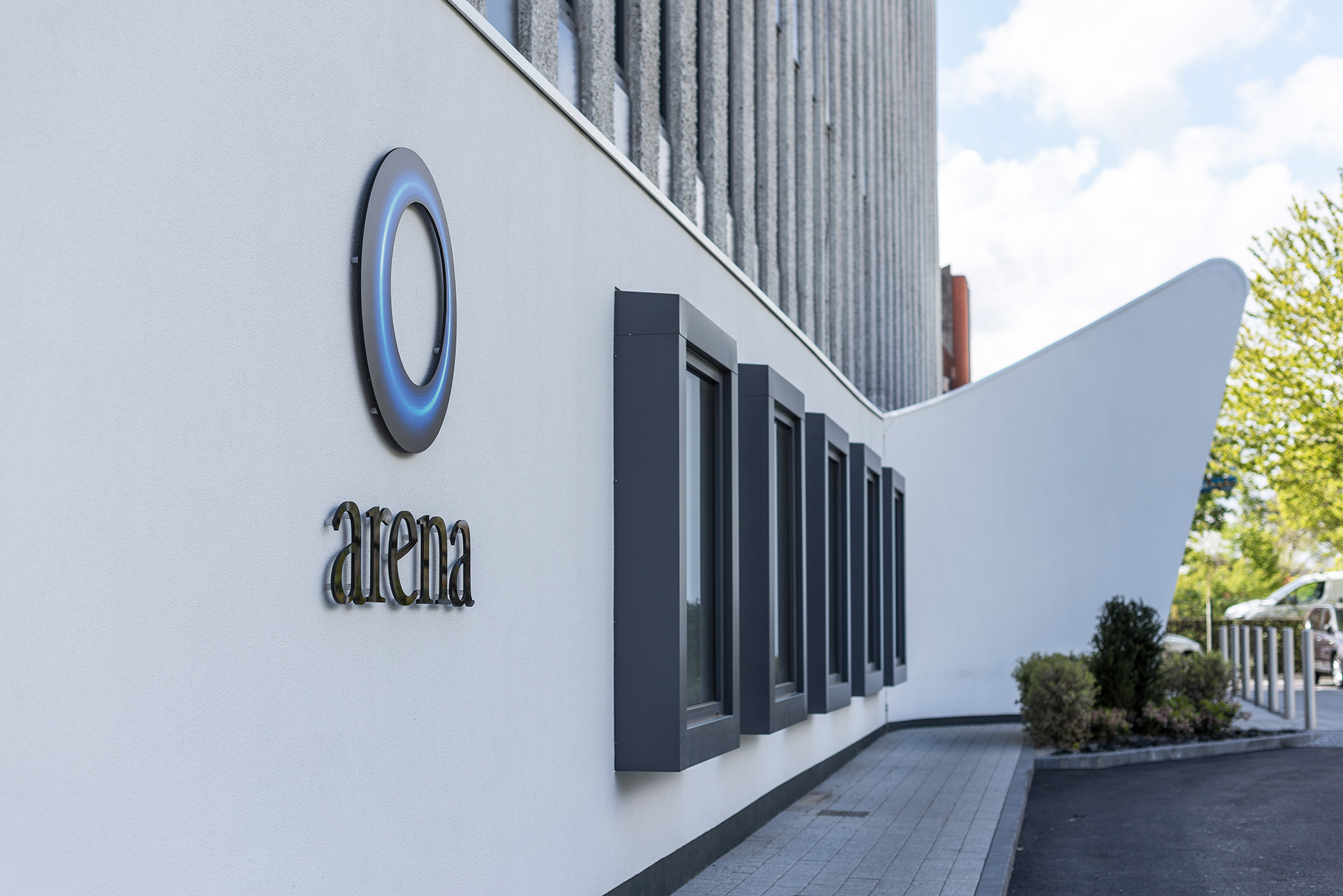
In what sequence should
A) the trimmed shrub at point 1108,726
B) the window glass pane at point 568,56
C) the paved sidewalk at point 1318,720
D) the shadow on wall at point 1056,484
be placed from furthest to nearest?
the shadow on wall at point 1056,484, the paved sidewalk at point 1318,720, the trimmed shrub at point 1108,726, the window glass pane at point 568,56

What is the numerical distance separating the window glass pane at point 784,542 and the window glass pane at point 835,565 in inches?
59.2

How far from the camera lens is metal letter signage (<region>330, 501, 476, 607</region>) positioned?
3.93 m

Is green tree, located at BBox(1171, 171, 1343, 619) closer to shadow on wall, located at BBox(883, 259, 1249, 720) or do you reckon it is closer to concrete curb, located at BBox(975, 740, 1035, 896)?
shadow on wall, located at BBox(883, 259, 1249, 720)

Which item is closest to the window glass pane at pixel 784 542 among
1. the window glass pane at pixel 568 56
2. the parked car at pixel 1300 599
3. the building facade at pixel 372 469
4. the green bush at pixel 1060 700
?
the building facade at pixel 372 469

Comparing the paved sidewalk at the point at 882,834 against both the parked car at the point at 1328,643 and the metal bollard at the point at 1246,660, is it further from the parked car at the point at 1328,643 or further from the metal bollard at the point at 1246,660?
the parked car at the point at 1328,643

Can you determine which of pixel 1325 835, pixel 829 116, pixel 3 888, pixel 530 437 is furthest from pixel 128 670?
pixel 829 116

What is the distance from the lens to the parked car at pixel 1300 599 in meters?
29.9

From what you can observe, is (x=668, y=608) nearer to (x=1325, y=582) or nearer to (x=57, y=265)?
(x=57, y=265)

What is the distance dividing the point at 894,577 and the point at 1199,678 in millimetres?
3722

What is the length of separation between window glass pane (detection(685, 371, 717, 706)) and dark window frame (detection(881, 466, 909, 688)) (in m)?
7.37

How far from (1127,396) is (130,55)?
17593 mm

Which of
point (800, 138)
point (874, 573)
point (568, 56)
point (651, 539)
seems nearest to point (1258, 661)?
point (874, 573)

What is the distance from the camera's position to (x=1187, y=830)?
32.2ft

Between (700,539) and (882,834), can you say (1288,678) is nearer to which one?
(882,834)
